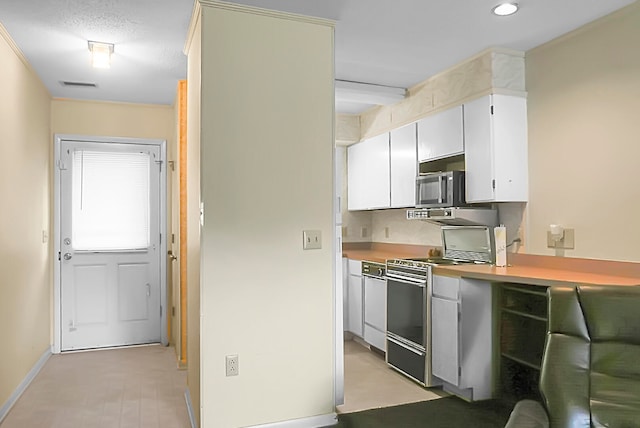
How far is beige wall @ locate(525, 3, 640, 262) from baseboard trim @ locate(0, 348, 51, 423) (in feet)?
12.6

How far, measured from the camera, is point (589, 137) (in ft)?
10.3

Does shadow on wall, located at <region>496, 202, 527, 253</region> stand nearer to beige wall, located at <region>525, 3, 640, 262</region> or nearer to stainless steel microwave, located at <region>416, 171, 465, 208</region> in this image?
beige wall, located at <region>525, 3, 640, 262</region>

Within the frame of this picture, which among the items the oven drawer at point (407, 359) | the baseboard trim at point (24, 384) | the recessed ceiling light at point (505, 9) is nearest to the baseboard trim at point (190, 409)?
the baseboard trim at point (24, 384)

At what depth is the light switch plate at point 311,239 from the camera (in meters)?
3.04

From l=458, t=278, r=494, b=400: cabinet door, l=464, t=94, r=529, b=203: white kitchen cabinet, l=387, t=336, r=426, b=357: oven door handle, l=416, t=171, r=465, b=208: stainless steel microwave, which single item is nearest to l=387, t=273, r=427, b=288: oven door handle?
l=458, t=278, r=494, b=400: cabinet door

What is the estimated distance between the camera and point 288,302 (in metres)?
3.00

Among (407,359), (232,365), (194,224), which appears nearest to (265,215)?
(194,224)

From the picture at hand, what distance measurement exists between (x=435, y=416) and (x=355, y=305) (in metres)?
1.85

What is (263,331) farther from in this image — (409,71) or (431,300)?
(409,71)

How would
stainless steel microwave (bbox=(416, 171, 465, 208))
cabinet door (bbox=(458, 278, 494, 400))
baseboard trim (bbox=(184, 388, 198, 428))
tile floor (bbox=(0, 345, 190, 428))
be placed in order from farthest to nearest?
1. stainless steel microwave (bbox=(416, 171, 465, 208))
2. cabinet door (bbox=(458, 278, 494, 400))
3. tile floor (bbox=(0, 345, 190, 428))
4. baseboard trim (bbox=(184, 388, 198, 428))

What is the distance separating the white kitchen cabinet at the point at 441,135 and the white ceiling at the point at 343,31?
403 millimetres

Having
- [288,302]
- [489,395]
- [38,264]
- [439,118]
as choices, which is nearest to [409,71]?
[439,118]

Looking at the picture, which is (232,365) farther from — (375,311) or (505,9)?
(505,9)

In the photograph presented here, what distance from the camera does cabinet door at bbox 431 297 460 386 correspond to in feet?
11.0
